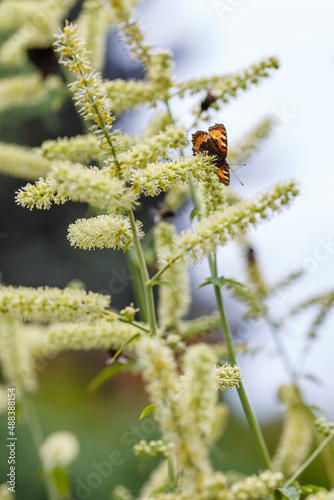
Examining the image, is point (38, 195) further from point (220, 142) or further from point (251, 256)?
point (251, 256)

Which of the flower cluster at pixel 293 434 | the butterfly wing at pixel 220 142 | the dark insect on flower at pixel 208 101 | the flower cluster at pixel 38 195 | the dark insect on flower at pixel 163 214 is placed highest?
the dark insect on flower at pixel 208 101

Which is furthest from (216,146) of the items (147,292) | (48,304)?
(48,304)

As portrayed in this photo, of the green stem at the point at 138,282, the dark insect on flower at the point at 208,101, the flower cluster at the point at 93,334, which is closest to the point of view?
the flower cluster at the point at 93,334

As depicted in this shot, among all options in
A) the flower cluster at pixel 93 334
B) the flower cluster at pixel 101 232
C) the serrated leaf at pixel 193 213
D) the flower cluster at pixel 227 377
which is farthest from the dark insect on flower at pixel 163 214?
the flower cluster at pixel 227 377

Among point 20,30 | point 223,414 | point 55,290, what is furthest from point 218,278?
point 20,30

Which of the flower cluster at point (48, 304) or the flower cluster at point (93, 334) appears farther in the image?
the flower cluster at point (93, 334)

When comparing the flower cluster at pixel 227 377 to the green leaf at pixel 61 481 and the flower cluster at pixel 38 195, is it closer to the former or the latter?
the flower cluster at pixel 38 195
